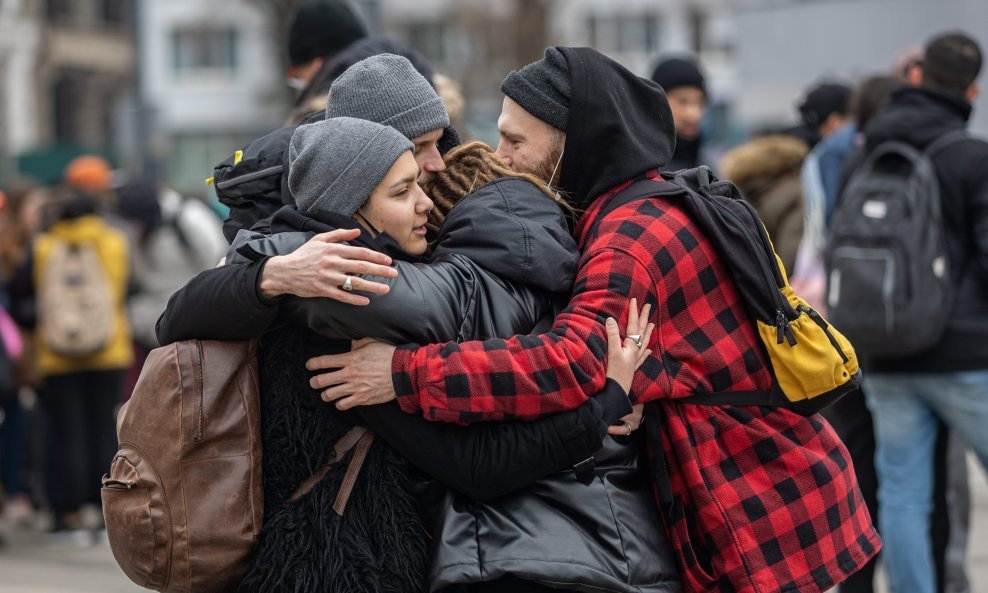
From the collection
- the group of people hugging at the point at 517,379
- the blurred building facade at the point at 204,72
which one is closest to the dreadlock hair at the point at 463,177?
the group of people hugging at the point at 517,379

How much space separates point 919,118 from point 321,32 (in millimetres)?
2248

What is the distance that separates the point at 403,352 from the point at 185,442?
1.57ft

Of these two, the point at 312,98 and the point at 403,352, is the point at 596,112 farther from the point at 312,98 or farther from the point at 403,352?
the point at 312,98

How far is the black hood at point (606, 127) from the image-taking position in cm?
308

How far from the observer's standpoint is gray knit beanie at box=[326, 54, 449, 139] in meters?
3.19

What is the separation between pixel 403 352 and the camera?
284 centimetres

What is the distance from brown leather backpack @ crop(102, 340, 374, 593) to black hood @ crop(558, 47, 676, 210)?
79cm

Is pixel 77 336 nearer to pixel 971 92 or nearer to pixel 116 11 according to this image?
pixel 971 92

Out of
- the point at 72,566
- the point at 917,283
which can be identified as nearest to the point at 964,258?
the point at 917,283

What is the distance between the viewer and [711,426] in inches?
119

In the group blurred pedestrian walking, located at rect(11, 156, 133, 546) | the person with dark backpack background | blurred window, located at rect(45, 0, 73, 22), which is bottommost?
blurred window, located at rect(45, 0, 73, 22)

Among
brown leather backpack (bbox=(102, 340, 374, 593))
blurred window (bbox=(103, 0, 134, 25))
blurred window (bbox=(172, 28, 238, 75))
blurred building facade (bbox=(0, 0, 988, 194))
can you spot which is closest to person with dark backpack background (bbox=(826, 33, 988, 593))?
brown leather backpack (bbox=(102, 340, 374, 593))

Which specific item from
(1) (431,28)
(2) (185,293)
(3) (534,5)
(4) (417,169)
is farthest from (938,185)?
(1) (431,28)

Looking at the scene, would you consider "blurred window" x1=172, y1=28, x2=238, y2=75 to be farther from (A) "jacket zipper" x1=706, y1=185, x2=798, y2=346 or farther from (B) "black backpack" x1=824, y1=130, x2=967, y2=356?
(A) "jacket zipper" x1=706, y1=185, x2=798, y2=346
